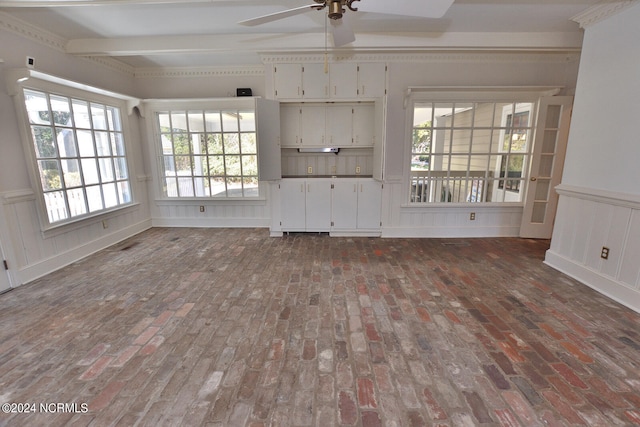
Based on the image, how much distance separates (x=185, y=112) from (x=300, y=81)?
216cm

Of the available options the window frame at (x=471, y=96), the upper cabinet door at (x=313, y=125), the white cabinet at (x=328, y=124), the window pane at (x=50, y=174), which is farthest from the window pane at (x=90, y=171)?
the window frame at (x=471, y=96)

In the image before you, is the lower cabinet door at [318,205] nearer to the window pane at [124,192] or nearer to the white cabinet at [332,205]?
the white cabinet at [332,205]

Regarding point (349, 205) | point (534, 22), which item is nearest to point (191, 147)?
point (349, 205)

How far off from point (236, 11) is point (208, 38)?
2.82 feet

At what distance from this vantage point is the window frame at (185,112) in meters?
4.73

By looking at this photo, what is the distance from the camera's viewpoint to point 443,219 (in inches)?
178

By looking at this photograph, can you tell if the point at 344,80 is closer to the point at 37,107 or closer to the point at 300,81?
the point at 300,81

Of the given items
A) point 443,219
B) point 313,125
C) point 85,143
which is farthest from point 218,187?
point 443,219

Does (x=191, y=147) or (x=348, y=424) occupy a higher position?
(x=191, y=147)

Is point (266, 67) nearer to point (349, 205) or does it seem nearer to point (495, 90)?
point (349, 205)

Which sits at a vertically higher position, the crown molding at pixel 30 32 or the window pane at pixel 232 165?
the crown molding at pixel 30 32

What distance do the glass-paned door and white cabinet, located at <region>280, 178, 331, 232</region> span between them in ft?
10.4

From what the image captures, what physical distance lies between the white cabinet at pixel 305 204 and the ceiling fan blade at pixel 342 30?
2.07 metres

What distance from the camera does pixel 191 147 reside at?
196 inches
